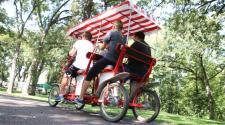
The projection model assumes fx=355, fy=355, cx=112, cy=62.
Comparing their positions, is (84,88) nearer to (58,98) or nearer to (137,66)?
(137,66)

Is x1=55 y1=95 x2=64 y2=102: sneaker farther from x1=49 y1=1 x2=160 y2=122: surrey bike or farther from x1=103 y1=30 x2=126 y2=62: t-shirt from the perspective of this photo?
x1=103 y1=30 x2=126 y2=62: t-shirt

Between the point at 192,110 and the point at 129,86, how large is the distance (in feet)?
148

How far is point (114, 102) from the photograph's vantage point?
762 cm

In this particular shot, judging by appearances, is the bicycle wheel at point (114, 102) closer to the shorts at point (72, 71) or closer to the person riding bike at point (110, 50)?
the person riding bike at point (110, 50)

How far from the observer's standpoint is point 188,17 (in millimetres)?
14953

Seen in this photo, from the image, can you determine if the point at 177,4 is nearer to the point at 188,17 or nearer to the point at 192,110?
the point at 188,17

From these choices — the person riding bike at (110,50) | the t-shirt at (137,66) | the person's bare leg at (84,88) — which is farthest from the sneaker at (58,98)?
the t-shirt at (137,66)

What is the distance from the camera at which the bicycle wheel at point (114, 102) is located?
7.27m

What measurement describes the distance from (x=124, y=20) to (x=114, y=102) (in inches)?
94.7

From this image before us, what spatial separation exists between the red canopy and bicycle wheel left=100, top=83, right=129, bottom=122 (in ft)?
4.98

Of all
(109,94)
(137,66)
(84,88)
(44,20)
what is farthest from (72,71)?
(44,20)

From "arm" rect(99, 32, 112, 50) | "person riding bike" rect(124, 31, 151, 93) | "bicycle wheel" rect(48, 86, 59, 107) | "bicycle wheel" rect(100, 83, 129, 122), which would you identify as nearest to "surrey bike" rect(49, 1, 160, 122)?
"bicycle wheel" rect(100, 83, 129, 122)

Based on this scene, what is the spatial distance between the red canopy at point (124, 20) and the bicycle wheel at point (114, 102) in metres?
1.52

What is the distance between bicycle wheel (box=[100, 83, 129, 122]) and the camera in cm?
727
